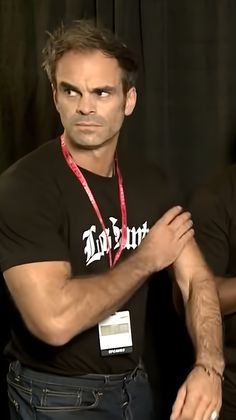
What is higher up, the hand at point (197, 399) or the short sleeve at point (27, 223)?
the short sleeve at point (27, 223)

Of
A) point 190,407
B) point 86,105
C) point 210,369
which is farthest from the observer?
→ point 86,105

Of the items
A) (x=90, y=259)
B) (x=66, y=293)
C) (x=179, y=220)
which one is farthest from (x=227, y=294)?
(x=66, y=293)

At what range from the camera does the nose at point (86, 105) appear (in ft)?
5.66

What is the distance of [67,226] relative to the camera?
169cm

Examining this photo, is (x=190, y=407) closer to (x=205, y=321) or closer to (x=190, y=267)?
(x=205, y=321)

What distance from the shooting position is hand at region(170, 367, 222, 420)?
4.94 feet

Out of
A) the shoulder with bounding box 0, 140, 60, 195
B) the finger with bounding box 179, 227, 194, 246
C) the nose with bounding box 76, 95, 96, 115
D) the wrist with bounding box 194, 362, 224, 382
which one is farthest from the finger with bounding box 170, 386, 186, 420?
the nose with bounding box 76, 95, 96, 115

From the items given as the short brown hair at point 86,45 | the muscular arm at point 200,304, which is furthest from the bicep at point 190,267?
the short brown hair at point 86,45

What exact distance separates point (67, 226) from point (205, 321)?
0.38m

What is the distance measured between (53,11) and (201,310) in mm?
1103

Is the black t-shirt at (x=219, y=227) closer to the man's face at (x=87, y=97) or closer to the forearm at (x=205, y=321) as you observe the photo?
the forearm at (x=205, y=321)

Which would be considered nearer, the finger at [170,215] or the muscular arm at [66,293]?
the muscular arm at [66,293]

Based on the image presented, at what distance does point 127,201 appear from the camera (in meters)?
1.81

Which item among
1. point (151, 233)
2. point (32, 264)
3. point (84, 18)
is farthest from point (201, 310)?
point (84, 18)
